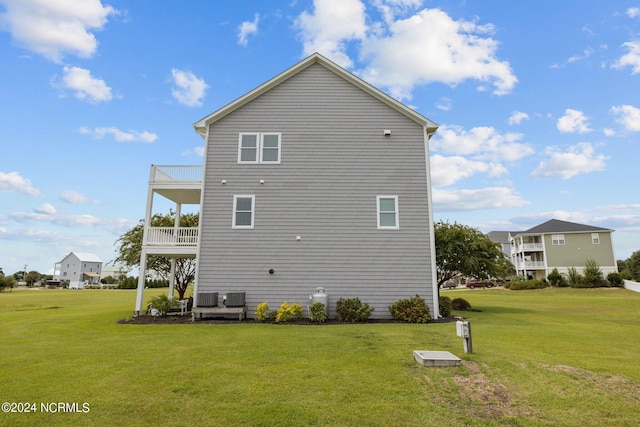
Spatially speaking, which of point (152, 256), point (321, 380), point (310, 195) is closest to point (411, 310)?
point (310, 195)

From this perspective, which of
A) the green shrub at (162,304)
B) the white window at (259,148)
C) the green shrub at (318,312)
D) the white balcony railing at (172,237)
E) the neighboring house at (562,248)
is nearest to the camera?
the green shrub at (318,312)

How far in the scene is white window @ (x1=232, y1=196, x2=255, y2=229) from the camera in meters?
14.3

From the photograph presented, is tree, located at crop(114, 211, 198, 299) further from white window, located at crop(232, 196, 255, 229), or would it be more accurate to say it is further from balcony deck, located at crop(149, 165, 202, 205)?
white window, located at crop(232, 196, 255, 229)

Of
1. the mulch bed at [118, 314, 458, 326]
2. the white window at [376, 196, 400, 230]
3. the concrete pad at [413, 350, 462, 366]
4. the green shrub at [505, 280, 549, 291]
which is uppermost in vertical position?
the white window at [376, 196, 400, 230]

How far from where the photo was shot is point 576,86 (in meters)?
17.3

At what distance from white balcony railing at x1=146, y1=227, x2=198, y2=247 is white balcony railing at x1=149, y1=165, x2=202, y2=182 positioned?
7.59 ft

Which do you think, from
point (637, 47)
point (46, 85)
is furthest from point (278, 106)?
point (637, 47)

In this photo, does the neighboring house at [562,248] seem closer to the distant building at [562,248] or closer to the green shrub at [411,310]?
the distant building at [562,248]

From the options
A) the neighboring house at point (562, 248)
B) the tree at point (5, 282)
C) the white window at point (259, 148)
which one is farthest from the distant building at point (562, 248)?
the tree at point (5, 282)

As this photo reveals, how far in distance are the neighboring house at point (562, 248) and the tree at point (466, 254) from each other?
32579 mm

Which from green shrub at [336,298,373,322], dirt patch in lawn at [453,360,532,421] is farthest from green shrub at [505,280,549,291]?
dirt patch in lawn at [453,360,532,421]

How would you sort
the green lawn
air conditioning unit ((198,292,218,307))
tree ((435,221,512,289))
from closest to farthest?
the green lawn, air conditioning unit ((198,292,218,307)), tree ((435,221,512,289))

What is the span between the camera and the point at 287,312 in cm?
1283

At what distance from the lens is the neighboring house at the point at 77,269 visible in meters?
85.3
